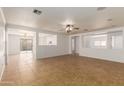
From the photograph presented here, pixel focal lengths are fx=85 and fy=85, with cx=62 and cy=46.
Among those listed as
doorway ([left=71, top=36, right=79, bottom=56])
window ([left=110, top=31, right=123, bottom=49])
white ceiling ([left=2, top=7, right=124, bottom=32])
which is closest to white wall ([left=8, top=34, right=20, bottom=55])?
white ceiling ([left=2, top=7, right=124, bottom=32])

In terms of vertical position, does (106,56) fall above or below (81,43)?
below

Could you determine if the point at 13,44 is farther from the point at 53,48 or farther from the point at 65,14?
the point at 65,14

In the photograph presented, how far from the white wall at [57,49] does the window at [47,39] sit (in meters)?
0.39

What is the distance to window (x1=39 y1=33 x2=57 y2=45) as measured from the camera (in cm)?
708

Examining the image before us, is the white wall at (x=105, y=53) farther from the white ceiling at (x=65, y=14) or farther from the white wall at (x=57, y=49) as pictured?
the white ceiling at (x=65, y=14)

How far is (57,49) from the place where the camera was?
8.58 m

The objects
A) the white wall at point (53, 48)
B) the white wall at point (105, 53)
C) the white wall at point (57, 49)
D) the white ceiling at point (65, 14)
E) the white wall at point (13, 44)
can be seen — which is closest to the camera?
the white ceiling at point (65, 14)

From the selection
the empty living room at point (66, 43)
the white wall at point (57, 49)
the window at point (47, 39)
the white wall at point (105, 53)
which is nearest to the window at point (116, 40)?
the empty living room at point (66, 43)

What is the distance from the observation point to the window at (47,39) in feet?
23.2

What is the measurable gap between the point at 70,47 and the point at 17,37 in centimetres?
622

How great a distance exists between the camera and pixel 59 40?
8797 millimetres
